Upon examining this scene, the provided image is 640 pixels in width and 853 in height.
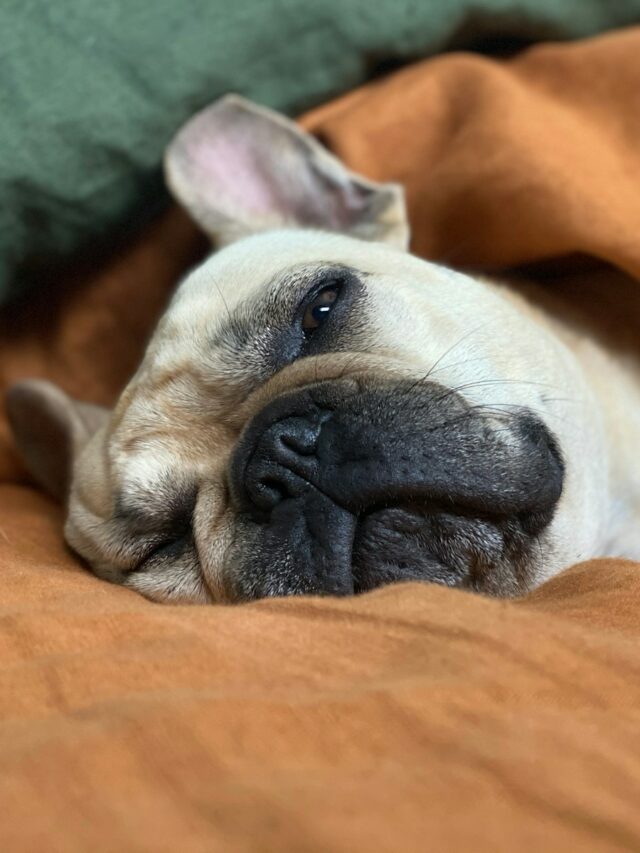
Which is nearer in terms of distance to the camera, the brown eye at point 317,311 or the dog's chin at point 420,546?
the dog's chin at point 420,546

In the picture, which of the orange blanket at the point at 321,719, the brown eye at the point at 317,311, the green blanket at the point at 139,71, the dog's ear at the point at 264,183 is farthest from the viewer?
the dog's ear at the point at 264,183

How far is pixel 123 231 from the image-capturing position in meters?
1.86

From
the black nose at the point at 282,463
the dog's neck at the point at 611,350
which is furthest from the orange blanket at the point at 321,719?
the dog's neck at the point at 611,350

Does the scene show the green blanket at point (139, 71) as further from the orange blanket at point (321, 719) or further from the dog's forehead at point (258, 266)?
the orange blanket at point (321, 719)

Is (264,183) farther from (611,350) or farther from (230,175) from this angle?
(611,350)

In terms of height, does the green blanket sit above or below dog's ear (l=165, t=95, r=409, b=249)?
above

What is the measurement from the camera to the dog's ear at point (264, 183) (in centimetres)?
172

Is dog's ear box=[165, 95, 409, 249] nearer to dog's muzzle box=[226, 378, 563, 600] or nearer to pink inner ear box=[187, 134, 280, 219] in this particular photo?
pink inner ear box=[187, 134, 280, 219]

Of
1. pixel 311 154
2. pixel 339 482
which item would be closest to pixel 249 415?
pixel 339 482

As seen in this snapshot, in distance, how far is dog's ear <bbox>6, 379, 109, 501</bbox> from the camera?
166 centimetres

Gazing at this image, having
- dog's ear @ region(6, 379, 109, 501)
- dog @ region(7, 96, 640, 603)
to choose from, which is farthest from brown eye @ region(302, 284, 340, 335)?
dog's ear @ region(6, 379, 109, 501)

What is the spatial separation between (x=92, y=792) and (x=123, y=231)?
4.74 ft

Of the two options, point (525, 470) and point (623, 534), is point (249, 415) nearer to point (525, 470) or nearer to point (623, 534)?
point (525, 470)

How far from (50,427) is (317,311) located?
0.70 meters
